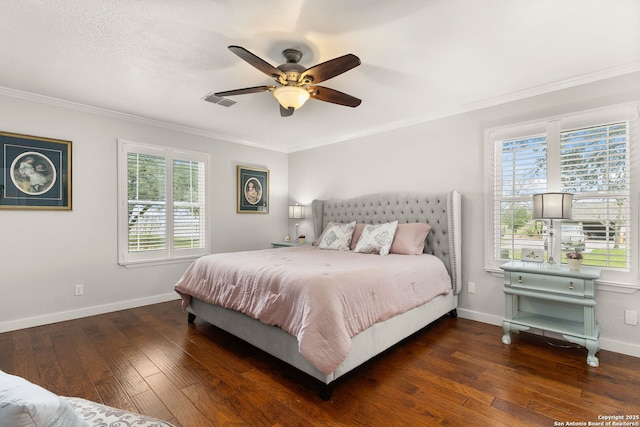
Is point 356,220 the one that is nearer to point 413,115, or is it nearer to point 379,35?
point 413,115

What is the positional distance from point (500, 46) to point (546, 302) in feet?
7.98

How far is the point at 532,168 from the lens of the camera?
3.24 metres

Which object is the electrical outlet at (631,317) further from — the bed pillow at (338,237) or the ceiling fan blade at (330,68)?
the ceiling fan blade at (330,68)

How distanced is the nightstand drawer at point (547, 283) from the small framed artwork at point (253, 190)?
3.92 metres

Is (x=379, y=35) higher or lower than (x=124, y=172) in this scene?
higher

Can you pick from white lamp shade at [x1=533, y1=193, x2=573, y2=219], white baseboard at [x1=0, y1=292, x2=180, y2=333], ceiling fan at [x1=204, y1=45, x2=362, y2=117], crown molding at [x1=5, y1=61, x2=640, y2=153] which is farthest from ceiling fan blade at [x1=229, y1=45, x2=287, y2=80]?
white baseboard at [x1=0, y1=292, x2=180, y2=333]

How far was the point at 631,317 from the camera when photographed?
8.84 ft

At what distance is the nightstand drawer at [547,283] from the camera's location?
8.66ft

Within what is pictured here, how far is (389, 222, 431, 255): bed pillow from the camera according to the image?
363 cm

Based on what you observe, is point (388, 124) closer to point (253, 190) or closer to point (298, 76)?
point (298, 76)

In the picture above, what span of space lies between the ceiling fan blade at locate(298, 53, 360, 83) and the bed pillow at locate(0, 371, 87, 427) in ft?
6.81

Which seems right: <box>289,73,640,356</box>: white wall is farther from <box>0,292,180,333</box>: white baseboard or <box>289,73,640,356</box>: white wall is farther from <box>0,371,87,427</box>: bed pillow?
<box>0,371,87,427</box>: bed pillow


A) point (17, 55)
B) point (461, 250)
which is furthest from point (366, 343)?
point (17, 55)

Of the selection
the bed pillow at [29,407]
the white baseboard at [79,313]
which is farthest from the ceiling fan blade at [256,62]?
the white baseboard at [79,313]
